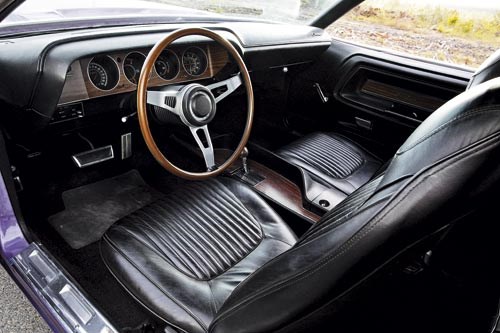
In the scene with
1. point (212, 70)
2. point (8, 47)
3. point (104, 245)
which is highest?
point (8, 47)

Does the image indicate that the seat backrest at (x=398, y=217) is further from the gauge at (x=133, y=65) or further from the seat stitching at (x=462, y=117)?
the gauge at (x=133, y=65)

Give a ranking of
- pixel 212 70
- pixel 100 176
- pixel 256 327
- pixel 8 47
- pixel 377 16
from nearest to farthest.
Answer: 1. pixel 256 327
2. pixel 8 47
3. pixel 212 70
4. pixel 377 16
5. pixel 100 176

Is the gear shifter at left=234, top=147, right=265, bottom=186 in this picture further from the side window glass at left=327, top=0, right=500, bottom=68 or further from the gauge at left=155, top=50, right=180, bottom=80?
the side window glass at left=327, top=0, right=500, bottom=68

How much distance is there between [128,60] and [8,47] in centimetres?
39

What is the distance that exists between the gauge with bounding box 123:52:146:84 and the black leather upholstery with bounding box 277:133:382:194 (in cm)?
73

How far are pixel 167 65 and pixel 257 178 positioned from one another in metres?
0.64

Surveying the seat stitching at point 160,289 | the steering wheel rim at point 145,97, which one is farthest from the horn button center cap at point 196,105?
the seat stitching at point 160,289

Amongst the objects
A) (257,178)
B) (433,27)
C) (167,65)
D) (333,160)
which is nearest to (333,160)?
(333,160)

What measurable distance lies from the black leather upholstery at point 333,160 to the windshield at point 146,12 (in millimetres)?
720

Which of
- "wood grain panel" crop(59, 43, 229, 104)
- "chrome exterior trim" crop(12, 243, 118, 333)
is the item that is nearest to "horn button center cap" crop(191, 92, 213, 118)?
"wood grain panel" crop(59, 43, 229, 104)

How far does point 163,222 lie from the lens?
47.7 inches

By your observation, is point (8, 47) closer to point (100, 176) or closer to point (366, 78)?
point (100, 176)

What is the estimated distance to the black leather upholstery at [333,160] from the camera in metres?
1.70

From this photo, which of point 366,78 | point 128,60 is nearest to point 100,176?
point 128,60
